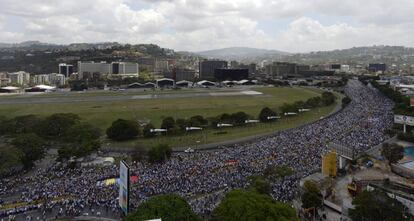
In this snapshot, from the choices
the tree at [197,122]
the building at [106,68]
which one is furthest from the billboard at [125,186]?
the building at [106,68]

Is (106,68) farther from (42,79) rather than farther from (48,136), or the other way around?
(48,136)

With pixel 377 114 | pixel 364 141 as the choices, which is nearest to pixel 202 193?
pixel 364 141

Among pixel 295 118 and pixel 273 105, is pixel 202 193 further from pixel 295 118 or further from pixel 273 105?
pixel 273 105

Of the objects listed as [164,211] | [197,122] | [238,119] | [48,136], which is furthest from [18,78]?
[164,211]

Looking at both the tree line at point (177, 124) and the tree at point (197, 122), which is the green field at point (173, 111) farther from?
the tree at point (197, 122)

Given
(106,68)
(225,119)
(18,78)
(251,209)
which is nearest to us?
(251,209)

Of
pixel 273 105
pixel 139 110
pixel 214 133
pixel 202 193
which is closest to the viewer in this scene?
pixel 202 193

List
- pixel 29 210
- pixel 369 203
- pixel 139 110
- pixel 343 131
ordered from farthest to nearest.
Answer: pixel 139 110 → pixel 343 131 → pixel 29 210 → pixel 369 203
